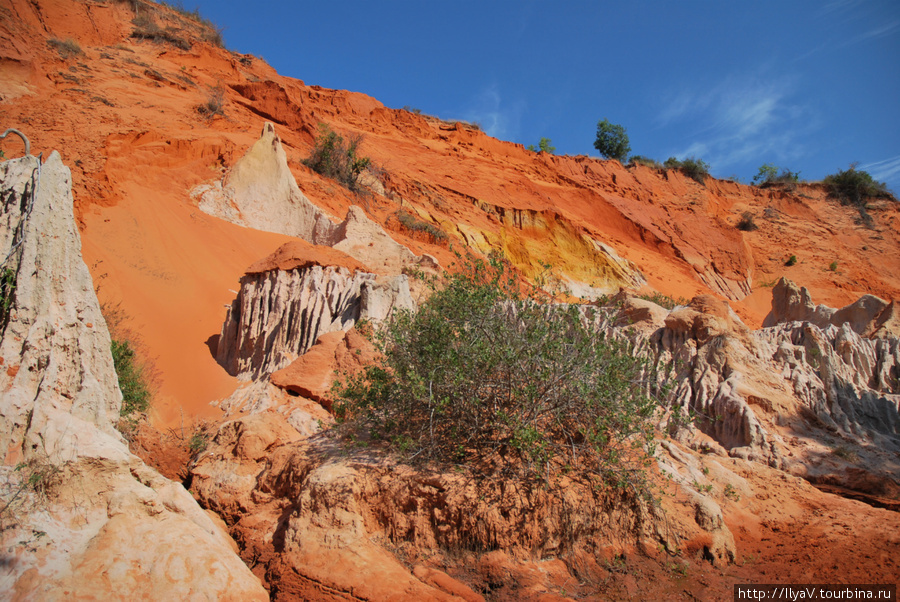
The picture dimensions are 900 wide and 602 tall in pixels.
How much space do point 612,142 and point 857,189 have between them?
16.5 meters

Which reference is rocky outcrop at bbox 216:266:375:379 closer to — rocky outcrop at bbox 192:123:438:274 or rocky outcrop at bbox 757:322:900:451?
rocky outcrop at bbox 192:123:438:274

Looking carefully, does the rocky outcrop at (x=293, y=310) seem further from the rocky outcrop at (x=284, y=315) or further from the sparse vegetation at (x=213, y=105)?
the sparse vegetation at (x=213, y=105)

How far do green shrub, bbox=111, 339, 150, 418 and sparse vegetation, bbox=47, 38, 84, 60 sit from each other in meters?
18.1

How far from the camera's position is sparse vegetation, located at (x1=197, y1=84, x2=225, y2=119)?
19658 millimetres

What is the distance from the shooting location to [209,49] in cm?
2572

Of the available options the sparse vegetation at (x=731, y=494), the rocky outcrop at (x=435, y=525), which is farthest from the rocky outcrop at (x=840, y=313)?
the rocky outcrop at (x=435, y=525)

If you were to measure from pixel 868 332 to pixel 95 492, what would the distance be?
14837 mm

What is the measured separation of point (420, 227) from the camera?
64.5 feet

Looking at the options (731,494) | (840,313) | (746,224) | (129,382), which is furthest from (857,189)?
(129,382)

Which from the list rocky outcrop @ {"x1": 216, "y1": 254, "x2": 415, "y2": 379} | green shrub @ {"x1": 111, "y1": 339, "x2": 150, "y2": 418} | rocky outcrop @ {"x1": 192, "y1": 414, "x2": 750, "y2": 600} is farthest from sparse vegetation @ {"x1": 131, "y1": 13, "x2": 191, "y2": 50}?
rocky outcrop @ {"x1": 192, "y1": 414, "x2": 750, "y2": 600}

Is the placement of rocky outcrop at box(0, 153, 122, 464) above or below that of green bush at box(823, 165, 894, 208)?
below

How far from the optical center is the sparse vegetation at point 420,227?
1950cm

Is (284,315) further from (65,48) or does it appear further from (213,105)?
(65,48)

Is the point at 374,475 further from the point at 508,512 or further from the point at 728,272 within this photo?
the point at 728,272
